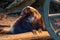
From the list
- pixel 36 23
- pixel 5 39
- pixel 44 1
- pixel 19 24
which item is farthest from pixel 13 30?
pixel 44 1

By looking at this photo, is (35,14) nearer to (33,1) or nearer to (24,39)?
(24,39)

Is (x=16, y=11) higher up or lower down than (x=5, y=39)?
higher up

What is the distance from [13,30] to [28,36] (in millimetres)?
670

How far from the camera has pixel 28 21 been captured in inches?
155

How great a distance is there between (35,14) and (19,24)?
0.38 m

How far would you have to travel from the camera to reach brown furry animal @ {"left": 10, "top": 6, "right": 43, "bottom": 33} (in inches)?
152

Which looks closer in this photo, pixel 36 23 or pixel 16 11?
pixel 36 23

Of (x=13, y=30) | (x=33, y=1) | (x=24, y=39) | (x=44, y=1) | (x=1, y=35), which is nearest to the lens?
(x=44, y=1)

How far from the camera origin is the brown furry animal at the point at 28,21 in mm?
3871

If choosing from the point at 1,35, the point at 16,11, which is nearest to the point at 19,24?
the point at 1,35

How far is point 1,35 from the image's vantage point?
11.6 ft

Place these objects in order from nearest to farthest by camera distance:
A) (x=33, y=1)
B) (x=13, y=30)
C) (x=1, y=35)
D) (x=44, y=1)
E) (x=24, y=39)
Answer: (x=44, y=1) < (x=24, y=39) < (x=1, y=35) < (x=13, y=30) < (x=33, y=1)

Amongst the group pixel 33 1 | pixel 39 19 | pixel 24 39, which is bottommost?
pixel 24 39

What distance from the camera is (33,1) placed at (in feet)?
21.7
